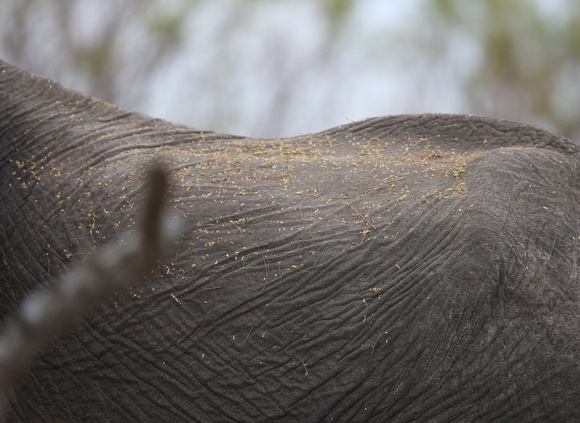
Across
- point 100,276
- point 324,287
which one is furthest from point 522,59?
point 100,276

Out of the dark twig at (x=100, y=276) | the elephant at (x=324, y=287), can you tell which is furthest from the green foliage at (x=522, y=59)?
the dark twig at (x=100, y=276)

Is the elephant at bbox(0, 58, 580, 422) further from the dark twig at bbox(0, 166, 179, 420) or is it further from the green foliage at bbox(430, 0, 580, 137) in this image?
the green foliage at bbox(430, 0, 580, 137)

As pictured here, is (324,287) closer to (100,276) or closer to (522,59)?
(100,276)

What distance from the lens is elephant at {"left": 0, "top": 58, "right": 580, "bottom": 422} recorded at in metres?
1.67

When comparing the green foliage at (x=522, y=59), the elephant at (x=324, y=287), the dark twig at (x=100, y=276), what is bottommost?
the dark twig at (x=100, y=276)

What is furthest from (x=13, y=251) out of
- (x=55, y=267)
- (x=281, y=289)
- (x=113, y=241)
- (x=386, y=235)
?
(x=386, y=235)

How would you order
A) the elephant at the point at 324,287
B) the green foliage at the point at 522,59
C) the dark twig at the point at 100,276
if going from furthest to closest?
the green foliage at the point at 522,59 → the elephant at the point at 324,287 → the dark twig at the point at 100,276

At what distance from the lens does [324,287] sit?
1.79 meters

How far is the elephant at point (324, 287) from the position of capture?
1.67 meters

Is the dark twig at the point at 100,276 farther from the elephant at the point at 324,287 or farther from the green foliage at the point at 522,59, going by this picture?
the green foliage at the point at 522,59

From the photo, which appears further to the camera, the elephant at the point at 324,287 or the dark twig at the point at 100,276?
the elephant at the point at 324,287

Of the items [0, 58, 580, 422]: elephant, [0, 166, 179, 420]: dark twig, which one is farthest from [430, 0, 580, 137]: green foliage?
[0, 166, 179, 420]: dark twig

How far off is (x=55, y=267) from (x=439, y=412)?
4.47ft

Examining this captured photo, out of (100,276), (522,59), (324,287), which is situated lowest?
(100,276)
